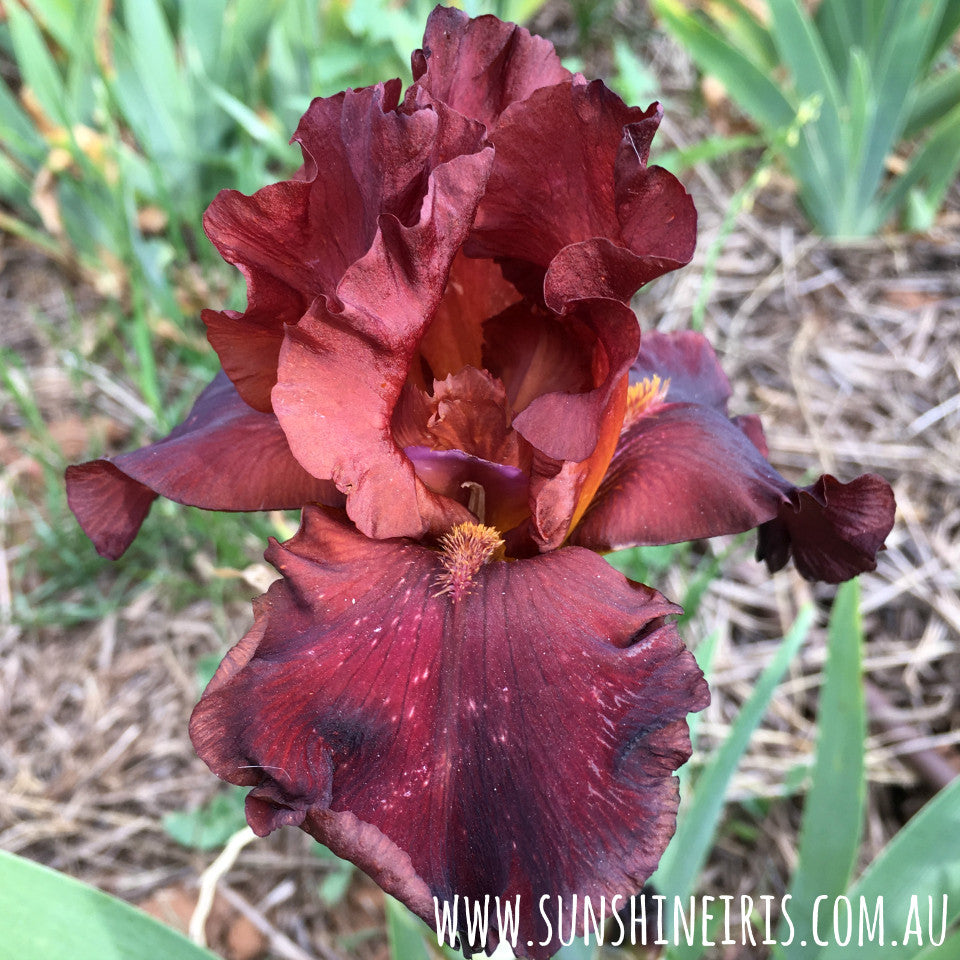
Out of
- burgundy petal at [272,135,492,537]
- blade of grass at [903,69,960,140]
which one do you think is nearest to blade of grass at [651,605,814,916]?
burgundy petal at [272,135,492,537]

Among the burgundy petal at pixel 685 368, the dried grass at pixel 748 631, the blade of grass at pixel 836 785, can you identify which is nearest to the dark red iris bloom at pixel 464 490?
the burgundy petal at pixel 685 368

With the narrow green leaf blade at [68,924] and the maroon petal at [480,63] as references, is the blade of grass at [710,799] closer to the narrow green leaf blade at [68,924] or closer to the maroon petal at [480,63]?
the narrow green leaf blade at [68,924]

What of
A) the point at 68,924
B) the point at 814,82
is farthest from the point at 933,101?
the point at 68,924

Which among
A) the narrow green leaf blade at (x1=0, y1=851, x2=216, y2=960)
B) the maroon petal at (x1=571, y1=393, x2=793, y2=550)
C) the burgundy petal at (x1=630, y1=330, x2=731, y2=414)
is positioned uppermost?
the burgundy petal at (x1=630, y1=330, x2=731, y2=414)

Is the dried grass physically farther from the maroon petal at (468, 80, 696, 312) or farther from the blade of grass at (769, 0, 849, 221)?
the maroon petal at (468, 80, 696, 312)

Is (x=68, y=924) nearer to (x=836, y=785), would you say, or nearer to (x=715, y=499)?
(x=715, y=499)

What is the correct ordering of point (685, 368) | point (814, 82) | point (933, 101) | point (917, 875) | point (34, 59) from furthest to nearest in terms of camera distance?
1. point (933, 101)
2. point (814, 82)
3. point (34, 59)
4. point (685, 368)
5. point (917, 875)

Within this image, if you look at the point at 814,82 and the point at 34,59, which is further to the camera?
the point at 814,82
